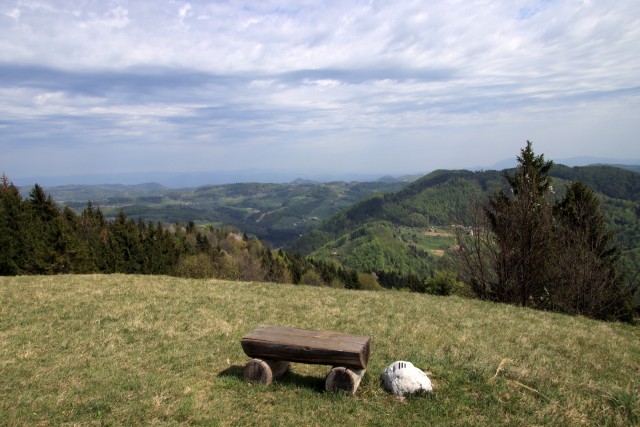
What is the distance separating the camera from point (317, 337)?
818cm

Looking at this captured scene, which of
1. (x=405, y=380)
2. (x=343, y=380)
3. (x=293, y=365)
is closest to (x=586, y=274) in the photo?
(x=405, y=380)

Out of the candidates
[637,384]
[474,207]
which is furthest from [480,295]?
[637,384]

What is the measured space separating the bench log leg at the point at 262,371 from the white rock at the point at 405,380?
2.50 meters

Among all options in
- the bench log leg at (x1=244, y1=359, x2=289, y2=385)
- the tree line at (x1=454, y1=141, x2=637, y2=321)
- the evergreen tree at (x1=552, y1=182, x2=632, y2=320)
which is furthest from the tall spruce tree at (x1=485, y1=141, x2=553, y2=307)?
the bench log leg at (x1=244, y1=359, x2=289, y2=385)

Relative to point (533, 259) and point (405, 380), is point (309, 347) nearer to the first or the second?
point (405, 380)

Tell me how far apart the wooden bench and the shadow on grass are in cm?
30

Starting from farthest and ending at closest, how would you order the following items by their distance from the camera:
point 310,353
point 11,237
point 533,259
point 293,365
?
point 11,237 → point 533,259 → point 293,365 → point 310,353

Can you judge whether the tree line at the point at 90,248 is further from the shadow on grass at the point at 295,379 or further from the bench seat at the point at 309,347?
the bench seat at the point at 309,347

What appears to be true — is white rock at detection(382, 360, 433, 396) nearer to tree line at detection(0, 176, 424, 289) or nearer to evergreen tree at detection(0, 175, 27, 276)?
evergreen tree at detection(0, 175, 27, 276)

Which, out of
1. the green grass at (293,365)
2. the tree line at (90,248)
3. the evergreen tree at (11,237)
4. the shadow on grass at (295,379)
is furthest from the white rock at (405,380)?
the tree line at (90,248)

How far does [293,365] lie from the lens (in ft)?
31.8

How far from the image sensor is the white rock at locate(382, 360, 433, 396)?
776cm

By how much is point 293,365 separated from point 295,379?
0.90 m

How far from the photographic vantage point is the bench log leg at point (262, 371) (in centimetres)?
832
